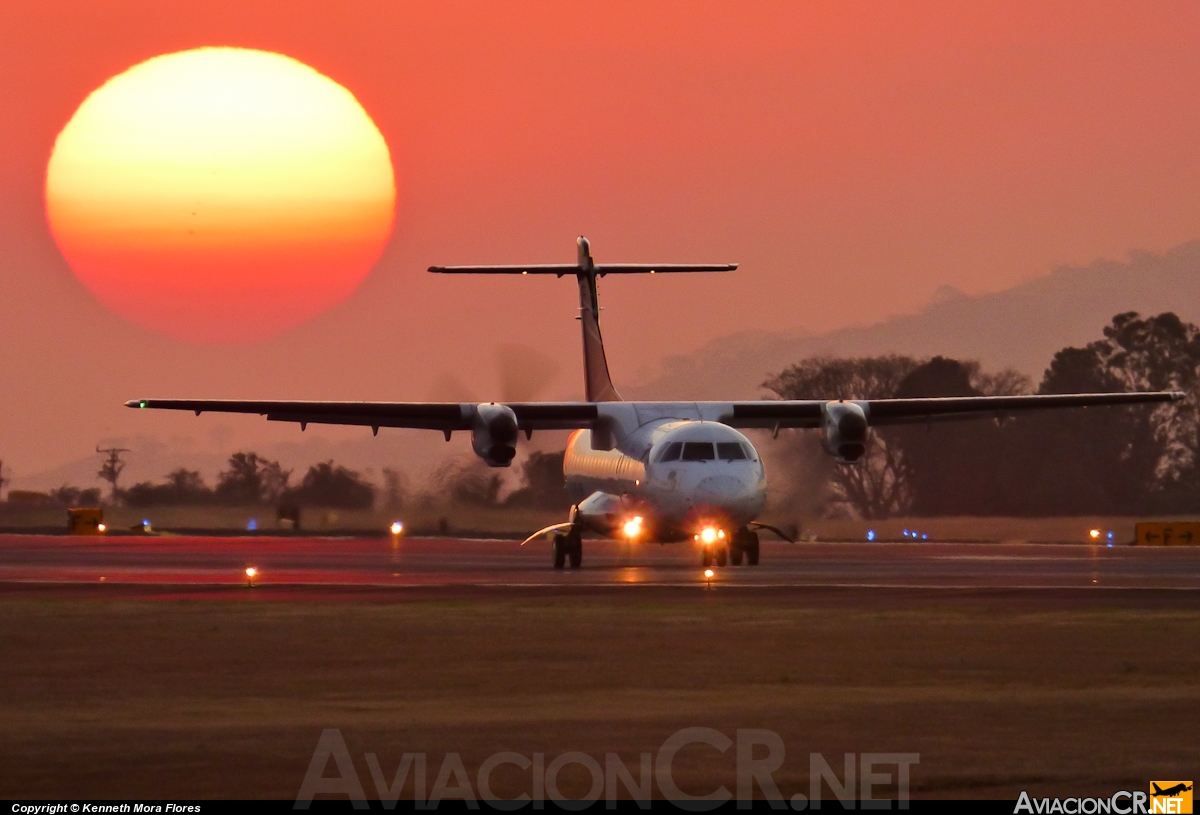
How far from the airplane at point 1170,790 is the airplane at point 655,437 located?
26948 millimetres

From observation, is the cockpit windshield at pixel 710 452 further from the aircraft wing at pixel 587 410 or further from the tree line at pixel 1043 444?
the tree line at pixel 1043 444

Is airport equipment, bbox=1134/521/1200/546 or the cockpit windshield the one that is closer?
the cockpit windshield

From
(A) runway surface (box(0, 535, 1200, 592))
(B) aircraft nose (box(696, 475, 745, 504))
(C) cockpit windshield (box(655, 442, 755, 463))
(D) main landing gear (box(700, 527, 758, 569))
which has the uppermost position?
(C) cockpit windshield (box(655, 442, 755, 463))

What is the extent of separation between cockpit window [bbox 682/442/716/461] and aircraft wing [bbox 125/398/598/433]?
250 inches

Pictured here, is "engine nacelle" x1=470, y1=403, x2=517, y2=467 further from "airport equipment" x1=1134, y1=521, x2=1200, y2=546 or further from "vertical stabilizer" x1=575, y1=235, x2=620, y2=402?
"airport equipment" x1=1134, y1=521, x2=1200, y2=546

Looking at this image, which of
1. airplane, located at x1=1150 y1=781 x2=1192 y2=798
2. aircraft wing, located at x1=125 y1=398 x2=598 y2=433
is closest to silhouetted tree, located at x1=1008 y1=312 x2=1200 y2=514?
aircraft wing, located at x1=125 y1=398 x2=598 y2=433

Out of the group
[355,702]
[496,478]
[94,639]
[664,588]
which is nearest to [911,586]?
[664,588]

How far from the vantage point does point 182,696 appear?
15211mm

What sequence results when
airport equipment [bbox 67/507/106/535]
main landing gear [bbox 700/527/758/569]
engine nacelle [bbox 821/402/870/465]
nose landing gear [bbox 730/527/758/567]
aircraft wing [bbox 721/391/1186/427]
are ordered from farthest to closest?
airport equipment [bbox 67/507/106/535], aircraft wing [bbox 721/391/1186/427], engine nacelle [bbox 821/402/870/465], nose landing gear [bbox 730/527/758/567], main landing gear [bbox 700/527/758/569]

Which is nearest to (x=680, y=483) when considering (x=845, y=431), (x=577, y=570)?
(x=577, y=570)

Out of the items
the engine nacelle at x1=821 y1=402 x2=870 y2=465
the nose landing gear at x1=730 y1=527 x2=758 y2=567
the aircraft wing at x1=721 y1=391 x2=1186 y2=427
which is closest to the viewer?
the nose landing gear at x1=730 y1=527 x2=758 y2=567

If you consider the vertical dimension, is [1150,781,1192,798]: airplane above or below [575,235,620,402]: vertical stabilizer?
below

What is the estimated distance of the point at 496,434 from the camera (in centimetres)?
4091

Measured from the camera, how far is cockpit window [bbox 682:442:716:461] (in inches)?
1501
